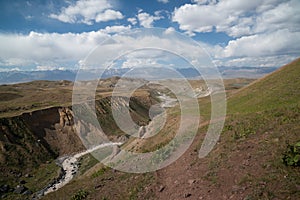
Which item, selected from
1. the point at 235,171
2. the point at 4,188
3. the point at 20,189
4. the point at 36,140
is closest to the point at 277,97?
the point at 235,171

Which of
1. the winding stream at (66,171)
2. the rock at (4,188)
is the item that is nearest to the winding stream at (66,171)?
the winding stream at (66,171)

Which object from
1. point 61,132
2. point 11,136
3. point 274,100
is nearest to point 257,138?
point 274,100

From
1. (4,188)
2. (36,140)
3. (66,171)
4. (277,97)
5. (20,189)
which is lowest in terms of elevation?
(66,171)

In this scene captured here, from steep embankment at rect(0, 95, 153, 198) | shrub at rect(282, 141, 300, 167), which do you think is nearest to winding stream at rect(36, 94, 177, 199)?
steep embankment at rect(0, 95, 153, 198)

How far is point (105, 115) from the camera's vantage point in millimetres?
67812

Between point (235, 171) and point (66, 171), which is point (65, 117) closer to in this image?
point (66, 171)

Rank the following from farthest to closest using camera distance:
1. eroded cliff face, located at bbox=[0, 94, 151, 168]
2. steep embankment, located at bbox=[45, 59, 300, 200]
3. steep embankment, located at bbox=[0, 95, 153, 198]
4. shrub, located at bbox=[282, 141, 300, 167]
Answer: eroded cliff face, located at bbox=[0, 94, 151, 168]
steep embankment, located at bbox=[0, 95, 153, 198]
shrub, located at bbox=[282, 141, 300, 167]
steep embankment, located at bbox=[45, 59, 300, 200]

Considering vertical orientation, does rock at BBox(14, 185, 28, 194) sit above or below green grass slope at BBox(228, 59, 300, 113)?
below

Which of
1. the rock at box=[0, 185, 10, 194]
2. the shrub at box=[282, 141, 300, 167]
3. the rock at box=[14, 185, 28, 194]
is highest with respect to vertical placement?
the shrub at box=[282, 141, 300, 167]

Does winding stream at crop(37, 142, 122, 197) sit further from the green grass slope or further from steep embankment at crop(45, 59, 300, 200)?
the green grass slope

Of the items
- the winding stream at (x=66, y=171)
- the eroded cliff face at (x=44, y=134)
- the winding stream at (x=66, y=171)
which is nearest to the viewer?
the winding stream at (x=66, y=171)

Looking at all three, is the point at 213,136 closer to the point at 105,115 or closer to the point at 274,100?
the point at 274,100

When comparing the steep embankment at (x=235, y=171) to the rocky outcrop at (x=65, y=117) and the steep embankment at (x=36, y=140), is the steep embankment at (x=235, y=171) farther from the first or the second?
the rocky outcrop at (x=65, y=117)

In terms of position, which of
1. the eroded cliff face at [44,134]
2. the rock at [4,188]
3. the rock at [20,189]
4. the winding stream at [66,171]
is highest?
the eroded cliff face at [44,134]
